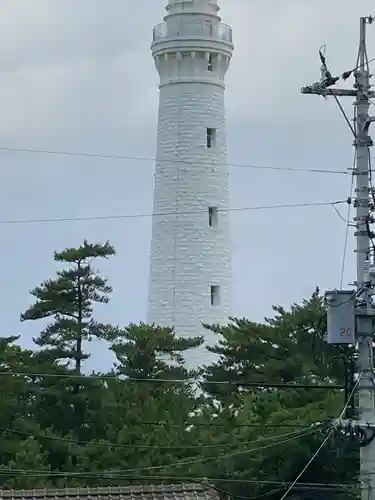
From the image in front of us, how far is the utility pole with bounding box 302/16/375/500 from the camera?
17578 mm

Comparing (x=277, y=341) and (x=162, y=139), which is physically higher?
(x=162, y=139)

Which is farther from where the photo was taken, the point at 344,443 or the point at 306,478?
the point at 306,478

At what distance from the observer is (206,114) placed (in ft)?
139

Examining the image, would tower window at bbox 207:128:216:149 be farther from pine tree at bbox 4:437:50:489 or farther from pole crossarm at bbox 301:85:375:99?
pole crossarm at bbox 301:85:375:99

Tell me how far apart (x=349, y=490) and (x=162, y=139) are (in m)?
20.4

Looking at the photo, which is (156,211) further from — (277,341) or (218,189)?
(277,341)

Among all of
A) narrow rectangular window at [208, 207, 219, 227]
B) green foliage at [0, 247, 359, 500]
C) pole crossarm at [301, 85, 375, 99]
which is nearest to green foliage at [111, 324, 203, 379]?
green foliage at [0, 247, 359, 500]

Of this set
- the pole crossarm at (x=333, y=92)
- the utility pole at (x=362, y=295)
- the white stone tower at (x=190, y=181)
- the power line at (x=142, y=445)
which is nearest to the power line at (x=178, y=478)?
the power line at (x=142, y=445)

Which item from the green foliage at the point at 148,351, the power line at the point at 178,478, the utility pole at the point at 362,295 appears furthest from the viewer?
the green foliage at the point at 148,351

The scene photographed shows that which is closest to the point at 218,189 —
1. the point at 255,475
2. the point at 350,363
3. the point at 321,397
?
the point at 321,397

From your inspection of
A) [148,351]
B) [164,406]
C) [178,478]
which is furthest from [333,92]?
[148,351]

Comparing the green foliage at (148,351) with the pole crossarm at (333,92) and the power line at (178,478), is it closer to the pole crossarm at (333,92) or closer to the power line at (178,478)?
the power line at (178,478)

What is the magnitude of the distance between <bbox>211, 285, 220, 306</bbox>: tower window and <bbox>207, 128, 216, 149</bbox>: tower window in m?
4.46

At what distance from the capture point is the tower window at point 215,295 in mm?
42438
